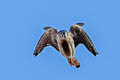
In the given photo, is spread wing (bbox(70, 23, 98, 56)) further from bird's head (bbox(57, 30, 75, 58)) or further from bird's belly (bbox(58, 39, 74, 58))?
bird's belly (bbox(58, 39, 74, 58))

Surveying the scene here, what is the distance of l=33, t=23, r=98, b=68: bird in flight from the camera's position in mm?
22609

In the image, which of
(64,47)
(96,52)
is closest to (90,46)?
(96,52)

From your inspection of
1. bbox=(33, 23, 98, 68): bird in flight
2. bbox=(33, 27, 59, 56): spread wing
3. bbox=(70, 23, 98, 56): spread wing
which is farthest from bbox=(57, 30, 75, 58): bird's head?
bbox=(33, 27, 59, 56): spread wing

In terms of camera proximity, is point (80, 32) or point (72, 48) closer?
point (72, 48)

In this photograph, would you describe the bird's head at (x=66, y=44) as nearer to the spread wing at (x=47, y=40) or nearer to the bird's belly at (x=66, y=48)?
the bird's belly at (x=66, y=48)

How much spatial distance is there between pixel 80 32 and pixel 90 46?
37.4 inches

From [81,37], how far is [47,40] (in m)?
1.78

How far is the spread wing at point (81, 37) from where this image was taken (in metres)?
23.7

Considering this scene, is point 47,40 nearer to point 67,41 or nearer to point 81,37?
point 81,37

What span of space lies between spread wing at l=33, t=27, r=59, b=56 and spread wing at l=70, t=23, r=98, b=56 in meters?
0.99

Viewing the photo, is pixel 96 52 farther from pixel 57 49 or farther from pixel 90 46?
pixel 57 49

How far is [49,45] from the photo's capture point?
24672 mm

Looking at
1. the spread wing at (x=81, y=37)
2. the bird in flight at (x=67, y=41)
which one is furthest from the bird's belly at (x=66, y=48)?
the spread wing at (x=81, y=37)

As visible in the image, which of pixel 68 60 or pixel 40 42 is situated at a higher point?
pixel 40 42
